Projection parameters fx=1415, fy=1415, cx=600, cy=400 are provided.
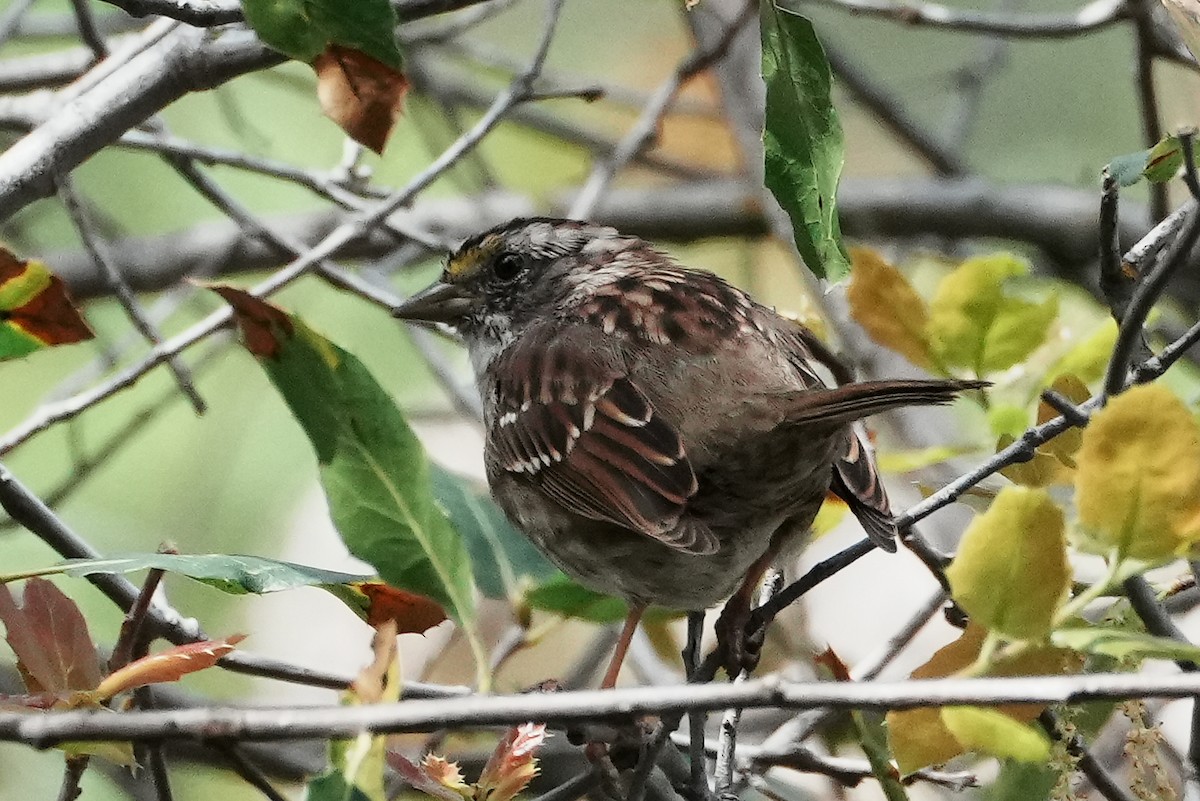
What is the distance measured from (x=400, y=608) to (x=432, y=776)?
9.1 inches

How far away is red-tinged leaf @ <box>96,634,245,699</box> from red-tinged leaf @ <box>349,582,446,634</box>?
0.86 ft

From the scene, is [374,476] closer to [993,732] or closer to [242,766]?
[242,766]

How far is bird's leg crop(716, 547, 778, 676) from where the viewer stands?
6.01ft

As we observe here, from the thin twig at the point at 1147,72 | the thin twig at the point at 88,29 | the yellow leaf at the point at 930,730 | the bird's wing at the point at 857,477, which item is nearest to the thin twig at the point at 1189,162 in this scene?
the yellow leaf at the point at 930,730

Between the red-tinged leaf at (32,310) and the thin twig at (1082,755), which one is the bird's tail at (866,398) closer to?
→ the thin twig at (1082,755)

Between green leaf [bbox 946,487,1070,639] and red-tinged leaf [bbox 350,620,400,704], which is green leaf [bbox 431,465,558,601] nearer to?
red-tinged leaf [bbox 350,620,400,704]

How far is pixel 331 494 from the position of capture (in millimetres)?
1409

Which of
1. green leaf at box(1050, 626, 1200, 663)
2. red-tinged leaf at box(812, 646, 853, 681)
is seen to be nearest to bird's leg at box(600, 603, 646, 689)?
red-tinged leaf at box(812, 646, 853, 681)

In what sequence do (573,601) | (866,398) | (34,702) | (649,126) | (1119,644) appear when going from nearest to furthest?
1. (1119,644)
2. (34,702)
3. (866,398)
4. (573,601)
5. (649,126)

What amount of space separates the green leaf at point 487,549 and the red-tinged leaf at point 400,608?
0.35 meters

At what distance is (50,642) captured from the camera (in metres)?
1.31

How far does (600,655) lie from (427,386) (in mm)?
1910

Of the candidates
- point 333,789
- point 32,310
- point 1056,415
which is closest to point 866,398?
point 1056,415

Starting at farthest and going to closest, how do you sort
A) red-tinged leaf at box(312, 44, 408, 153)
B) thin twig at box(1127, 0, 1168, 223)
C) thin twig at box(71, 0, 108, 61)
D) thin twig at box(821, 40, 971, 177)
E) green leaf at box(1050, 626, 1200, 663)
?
thin twig at box(821, 40, 971, 177), thin twig at box(1127, 0, 1168, 223), thin twig at box(71, 0, 108, 61), red-tinged leaf at box(312, 44, 408, 153), green leaf at box(1050, 626, 1200, 663)
